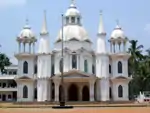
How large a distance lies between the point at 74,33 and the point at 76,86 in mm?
9756

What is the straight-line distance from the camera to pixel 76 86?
6944 centimetres

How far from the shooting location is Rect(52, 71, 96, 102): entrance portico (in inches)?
2613

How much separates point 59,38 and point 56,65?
5.33m

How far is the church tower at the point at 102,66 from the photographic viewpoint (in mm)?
68625

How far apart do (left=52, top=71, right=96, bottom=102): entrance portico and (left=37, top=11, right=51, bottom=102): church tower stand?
6.25 ft

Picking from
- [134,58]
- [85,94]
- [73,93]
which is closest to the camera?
[73,93]

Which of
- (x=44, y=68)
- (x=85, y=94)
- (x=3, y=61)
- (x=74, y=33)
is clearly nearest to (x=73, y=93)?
(x=85, y=94)

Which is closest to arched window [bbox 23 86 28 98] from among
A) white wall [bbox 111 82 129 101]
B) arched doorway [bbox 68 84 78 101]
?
arched doorway [bbox 68 84 78 101]

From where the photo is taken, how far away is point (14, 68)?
10469cm

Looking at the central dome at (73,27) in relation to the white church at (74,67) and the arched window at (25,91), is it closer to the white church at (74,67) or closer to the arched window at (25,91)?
the white church at (74,67)

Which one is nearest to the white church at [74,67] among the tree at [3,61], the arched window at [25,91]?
the arched window at [25,91]

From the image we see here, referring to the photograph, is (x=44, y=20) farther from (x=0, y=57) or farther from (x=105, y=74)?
(x=0, y=57)

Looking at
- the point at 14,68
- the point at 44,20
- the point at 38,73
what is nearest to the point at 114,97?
the point at 38,73

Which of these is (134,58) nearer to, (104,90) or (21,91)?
(104,90)
